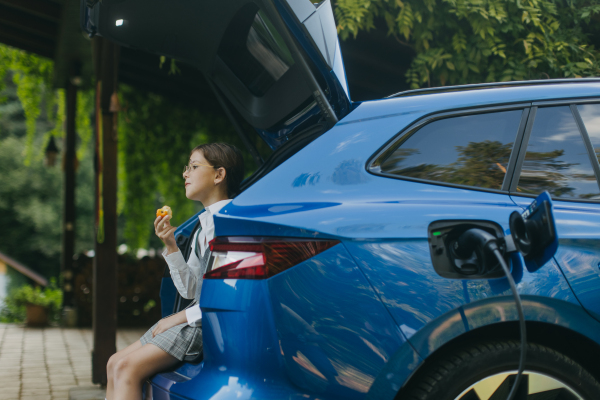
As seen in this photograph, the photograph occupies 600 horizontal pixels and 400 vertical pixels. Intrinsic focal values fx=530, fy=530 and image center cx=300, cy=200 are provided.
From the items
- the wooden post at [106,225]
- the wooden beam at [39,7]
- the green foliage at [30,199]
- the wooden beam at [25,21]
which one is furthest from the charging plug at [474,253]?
the green foliage at [30,199]

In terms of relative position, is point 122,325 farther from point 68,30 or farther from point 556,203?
point 556,203

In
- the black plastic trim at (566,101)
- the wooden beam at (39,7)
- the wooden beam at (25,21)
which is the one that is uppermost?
the wooden beam at (25,21)

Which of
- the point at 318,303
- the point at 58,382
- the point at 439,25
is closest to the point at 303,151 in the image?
the point at 318,303

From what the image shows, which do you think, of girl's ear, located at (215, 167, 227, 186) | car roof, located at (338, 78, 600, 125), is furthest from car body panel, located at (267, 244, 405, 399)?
girl's ear, located at (215, 167, 227, 186)

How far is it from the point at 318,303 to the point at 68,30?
5794 mm

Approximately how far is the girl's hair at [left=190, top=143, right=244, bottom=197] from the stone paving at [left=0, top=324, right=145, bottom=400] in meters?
2.81

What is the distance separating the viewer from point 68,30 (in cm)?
611

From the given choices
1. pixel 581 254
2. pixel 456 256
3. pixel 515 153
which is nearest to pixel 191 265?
pixel 456 256

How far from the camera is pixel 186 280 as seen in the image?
212 centimetres

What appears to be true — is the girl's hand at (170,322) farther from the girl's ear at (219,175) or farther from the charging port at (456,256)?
the charging port at (456,256)

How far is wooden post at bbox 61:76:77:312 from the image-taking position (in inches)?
343

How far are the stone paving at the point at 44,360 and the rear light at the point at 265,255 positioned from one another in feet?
10.8

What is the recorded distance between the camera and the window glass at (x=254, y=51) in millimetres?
2225

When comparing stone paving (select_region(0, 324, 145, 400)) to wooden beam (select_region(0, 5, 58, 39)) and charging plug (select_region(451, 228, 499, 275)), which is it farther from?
wooden beam (select_region(0, 5, 58, 39))
